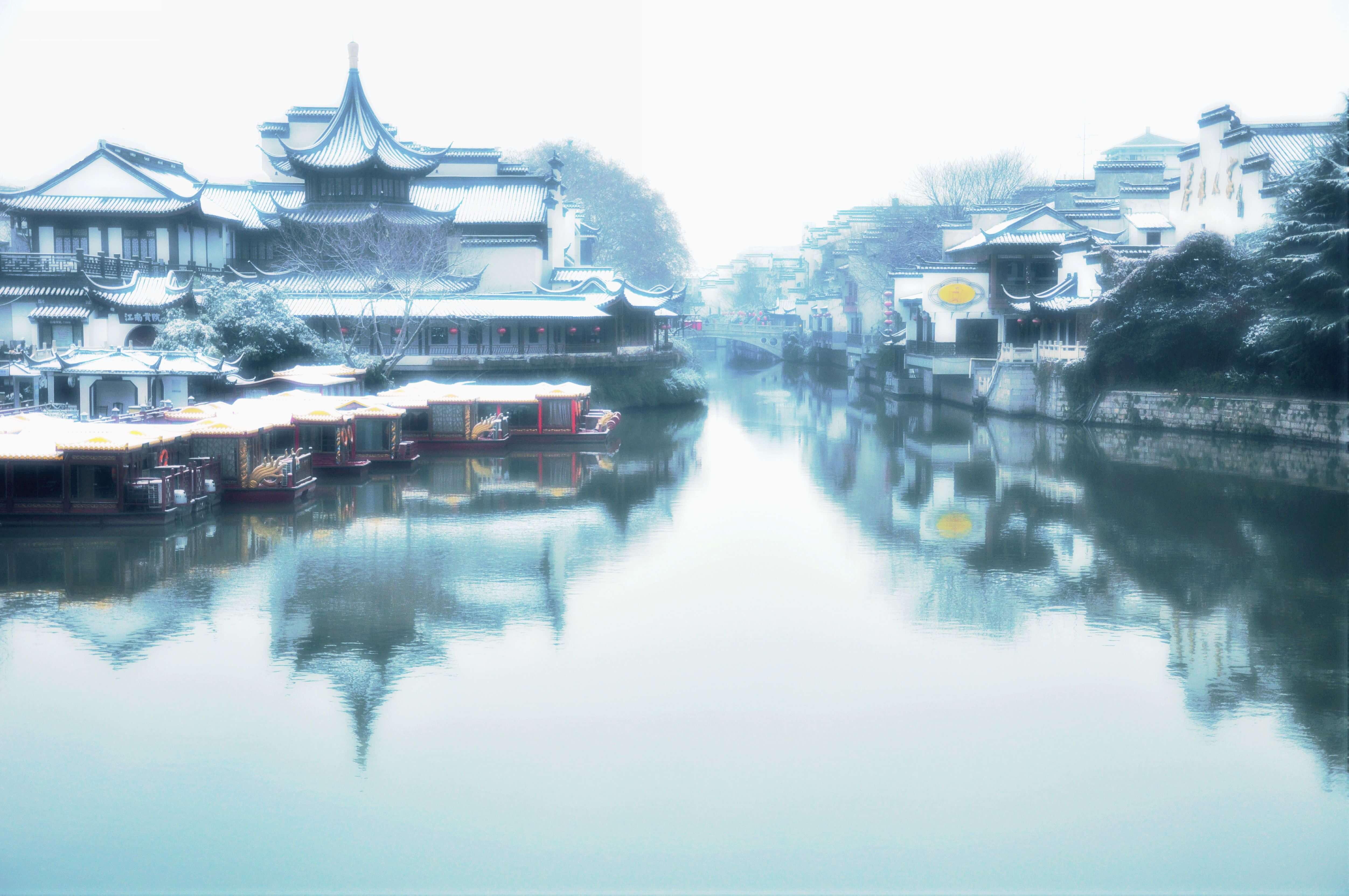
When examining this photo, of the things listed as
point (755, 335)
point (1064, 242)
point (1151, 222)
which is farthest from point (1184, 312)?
point (755, 335)

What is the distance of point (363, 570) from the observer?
20.0 m

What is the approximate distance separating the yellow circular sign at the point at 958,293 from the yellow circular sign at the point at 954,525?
3503 centimetres

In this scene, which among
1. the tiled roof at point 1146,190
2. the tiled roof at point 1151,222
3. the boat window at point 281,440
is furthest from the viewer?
the tiled roof at point 1146,190

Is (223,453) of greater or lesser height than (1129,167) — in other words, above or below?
below

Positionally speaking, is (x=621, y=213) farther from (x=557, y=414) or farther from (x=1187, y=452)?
(x=1187, y=452)

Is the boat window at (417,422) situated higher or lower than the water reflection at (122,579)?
higher

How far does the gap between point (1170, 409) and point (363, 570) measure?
104 feet

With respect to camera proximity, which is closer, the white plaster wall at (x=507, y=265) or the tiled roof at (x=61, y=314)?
the tiled roof at (x=61, y=314)

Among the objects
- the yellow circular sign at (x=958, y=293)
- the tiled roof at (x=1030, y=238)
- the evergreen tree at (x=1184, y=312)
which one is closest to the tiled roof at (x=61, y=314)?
the yellow circular sign at (x=958, y=293)

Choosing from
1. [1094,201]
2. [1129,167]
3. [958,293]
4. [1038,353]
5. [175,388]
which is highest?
[1129,167]

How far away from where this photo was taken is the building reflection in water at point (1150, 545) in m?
14.9

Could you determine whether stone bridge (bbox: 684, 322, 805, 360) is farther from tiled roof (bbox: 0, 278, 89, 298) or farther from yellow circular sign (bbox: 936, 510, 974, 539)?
yellow circular sign (bbox: 936, 510, 974, 539)

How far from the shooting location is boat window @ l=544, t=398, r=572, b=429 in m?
40.8

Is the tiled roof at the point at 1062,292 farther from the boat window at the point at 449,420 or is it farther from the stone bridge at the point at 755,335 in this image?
the stone bridge at the point at 755,335
